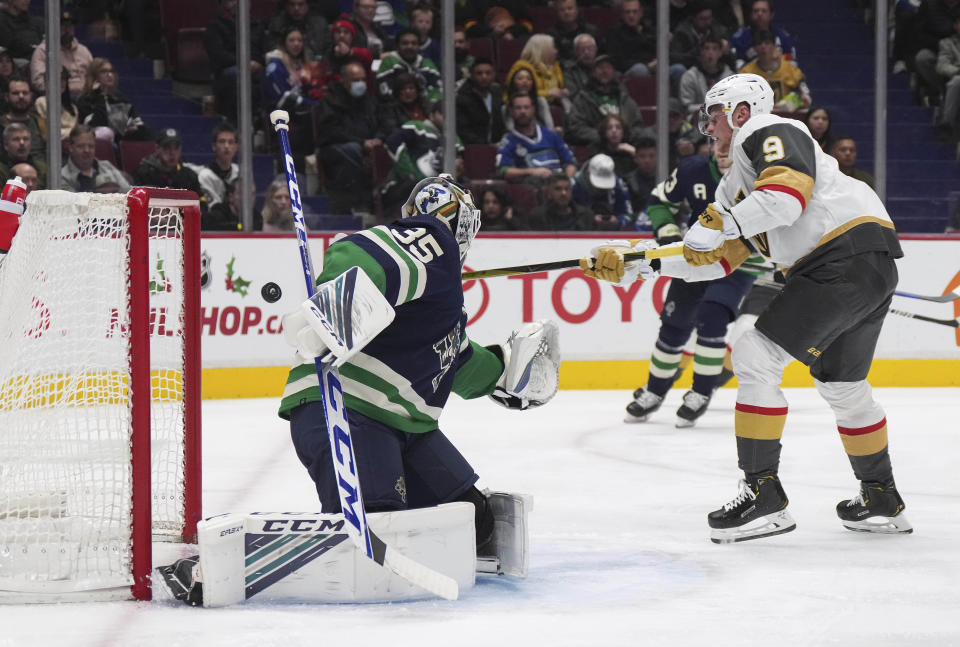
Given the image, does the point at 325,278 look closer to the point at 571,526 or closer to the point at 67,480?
the point at 67,480

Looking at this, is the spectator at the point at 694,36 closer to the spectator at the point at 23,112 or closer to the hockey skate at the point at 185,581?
the spectator at the point at 23,112

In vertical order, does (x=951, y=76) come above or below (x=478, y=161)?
above

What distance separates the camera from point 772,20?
7527 mm

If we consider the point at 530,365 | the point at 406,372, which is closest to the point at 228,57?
the point at 530,365

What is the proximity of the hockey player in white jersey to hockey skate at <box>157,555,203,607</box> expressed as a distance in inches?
47.9

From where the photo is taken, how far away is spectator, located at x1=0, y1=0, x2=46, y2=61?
605 centimetres

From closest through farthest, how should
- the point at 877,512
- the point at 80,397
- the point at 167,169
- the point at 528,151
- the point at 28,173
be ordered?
the point at 80,397 → the point at 877,512 → the point at 28,173 → the point at 167,169 → the point at 528,151

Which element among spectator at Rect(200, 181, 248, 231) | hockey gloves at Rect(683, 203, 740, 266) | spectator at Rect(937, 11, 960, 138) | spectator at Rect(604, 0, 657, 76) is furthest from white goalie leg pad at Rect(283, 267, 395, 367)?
spectator at Rect(937, 11, 960, 138)

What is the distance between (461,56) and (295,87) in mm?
853

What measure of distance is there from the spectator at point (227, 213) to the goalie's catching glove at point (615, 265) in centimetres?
312

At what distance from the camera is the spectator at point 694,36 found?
6.96 metres

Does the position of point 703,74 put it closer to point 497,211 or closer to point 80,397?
point 497,211

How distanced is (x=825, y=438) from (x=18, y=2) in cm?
411

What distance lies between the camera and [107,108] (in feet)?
20.8
